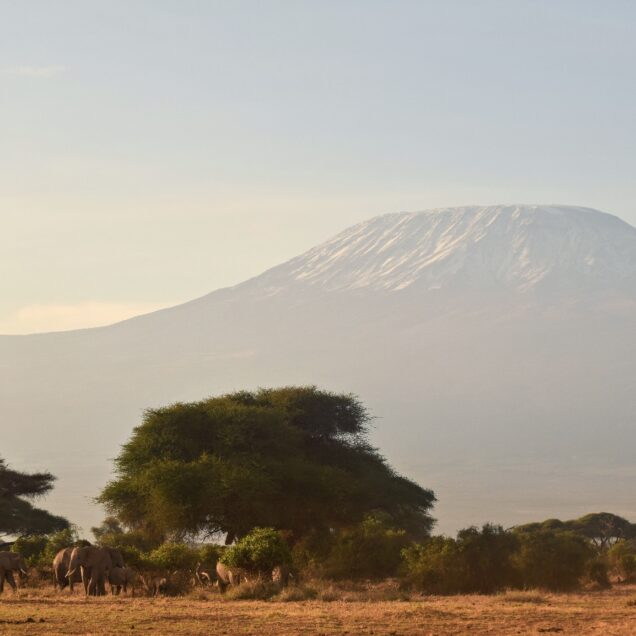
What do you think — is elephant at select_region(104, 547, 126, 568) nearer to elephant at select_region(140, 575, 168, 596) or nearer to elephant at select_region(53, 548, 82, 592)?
elephant at select_region(140, 575, 168, 596)

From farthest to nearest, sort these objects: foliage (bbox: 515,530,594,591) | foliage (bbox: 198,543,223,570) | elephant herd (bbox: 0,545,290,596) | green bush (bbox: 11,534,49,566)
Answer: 1. green bush (bbox: 11,534,49,566)
2. foliage (bbox: 515,530,594,591)
3. foliage (bbox: 198,543,223,570)
4. elephant herd (bbox: 0,545,290,596)

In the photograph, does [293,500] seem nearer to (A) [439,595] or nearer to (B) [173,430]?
(B) [173,430]

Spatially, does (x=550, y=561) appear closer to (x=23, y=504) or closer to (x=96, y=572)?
(x=96, y=572)

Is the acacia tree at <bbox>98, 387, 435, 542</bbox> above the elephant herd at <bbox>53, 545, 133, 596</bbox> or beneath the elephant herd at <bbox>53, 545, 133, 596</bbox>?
above

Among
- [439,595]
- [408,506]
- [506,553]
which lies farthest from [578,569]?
[408,506]

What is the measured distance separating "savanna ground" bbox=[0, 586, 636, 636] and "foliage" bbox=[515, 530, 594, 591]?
5310 millimetres

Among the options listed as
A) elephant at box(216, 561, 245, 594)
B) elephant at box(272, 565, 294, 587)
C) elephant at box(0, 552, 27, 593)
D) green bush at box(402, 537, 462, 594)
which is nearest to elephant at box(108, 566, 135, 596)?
elephant at box(0, 552, 27, 593)

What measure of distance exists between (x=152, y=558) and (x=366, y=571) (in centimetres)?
736

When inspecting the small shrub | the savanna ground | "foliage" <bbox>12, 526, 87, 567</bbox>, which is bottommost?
the savanna ground

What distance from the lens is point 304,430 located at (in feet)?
205

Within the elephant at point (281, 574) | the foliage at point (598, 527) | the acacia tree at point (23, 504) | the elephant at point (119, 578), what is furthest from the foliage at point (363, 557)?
the foliage at point (598, 527)

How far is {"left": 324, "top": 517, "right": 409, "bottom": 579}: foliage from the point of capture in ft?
153

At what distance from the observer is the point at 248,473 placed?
A: 50031mm

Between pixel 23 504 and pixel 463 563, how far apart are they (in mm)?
29335
